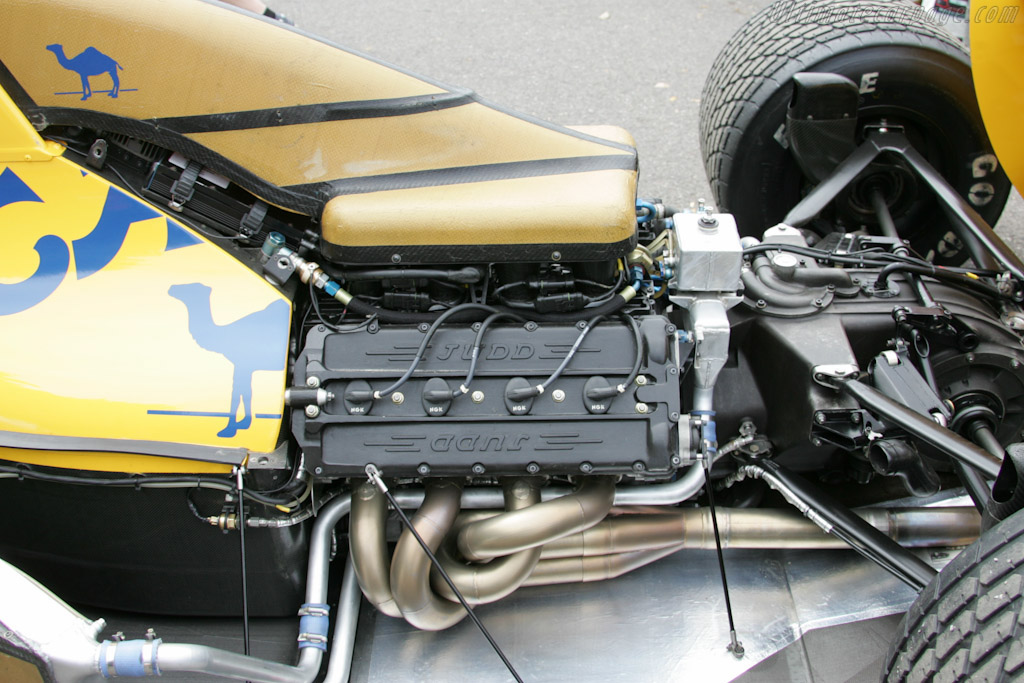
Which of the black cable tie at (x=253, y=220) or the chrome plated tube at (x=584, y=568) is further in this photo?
the chrome plated tube at (x=584, y=568)

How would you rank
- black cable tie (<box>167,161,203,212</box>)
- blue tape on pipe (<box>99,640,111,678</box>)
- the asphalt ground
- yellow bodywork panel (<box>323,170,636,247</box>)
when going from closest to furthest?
1. blue tape on pipe (<box>99,640,111,678</box>)
2. yellow bodywork panel (<box>323,170,636,247</box>)
3. black cable tie (<box>167,161,203,212</box>)
4. the asphalt ground

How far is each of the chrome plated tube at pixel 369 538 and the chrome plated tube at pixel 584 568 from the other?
15.8 inches

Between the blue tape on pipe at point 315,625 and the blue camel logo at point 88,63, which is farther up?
the blue camel logo at point 88,63

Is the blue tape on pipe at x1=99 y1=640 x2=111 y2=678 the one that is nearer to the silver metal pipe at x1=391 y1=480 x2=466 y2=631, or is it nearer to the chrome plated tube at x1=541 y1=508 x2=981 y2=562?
the silver metal pipe at x1=391 y1=480 x2=466 y2=631

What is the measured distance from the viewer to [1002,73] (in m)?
2.02

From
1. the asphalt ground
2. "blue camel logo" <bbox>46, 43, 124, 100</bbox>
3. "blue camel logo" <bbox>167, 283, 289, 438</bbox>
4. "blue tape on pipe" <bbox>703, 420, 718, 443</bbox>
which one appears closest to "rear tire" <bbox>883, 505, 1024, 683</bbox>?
"blue tape on pipe" <bbox>703, 420, 718, 443</bbox>

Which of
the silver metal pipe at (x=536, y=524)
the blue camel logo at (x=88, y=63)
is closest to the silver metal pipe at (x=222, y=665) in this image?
the silver metal pipe at (x=536, y=524)

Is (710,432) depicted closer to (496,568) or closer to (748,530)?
(748,530)

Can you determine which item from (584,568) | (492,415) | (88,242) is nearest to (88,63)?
(88,242)

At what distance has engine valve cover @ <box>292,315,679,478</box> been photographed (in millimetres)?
1764

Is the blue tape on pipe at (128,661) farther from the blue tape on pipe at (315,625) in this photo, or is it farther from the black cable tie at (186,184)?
the black cable tie at (186,184)

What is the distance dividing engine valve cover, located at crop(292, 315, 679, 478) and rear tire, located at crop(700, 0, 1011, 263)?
1183 mm

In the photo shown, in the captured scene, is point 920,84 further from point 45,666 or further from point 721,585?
point 45,666

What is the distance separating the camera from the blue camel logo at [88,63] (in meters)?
1.74
